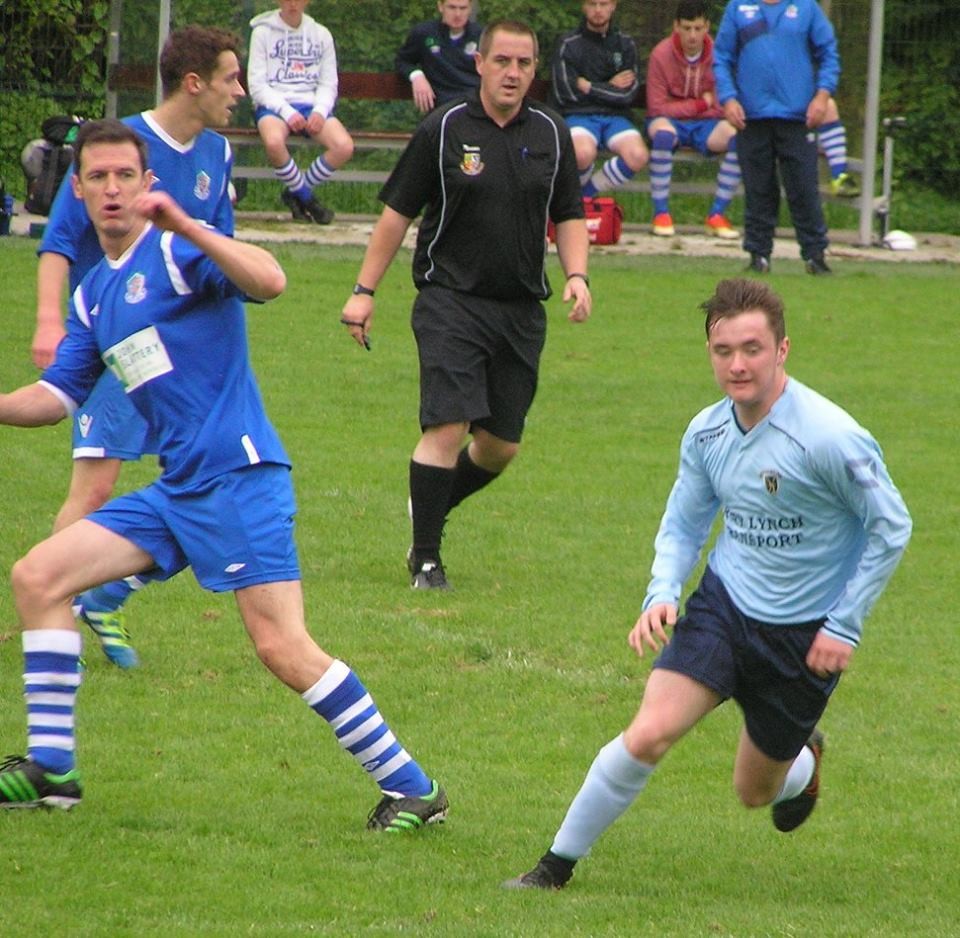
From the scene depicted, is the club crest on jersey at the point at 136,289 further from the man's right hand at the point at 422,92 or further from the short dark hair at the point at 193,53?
the man's right hand at the point at 422,92

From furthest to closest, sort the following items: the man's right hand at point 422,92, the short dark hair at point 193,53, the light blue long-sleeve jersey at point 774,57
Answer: the man's right hand at point 422,92, the light blue long-sleeve jersey at point 774,57, the short dark hair at point 193,53

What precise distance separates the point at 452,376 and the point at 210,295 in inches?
113

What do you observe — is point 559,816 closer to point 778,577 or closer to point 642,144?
point 778,577

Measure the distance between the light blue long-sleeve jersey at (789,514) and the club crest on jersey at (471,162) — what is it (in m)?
3.34

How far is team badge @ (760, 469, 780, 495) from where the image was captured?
5.01 m

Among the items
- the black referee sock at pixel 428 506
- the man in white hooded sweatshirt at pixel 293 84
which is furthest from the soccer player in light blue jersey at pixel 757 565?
the man in white hooded sweatshirt at pixel 293 84

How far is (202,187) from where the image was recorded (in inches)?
292

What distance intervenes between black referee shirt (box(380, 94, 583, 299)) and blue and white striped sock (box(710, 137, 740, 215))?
31.0 ft

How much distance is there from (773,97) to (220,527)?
37.6 feet

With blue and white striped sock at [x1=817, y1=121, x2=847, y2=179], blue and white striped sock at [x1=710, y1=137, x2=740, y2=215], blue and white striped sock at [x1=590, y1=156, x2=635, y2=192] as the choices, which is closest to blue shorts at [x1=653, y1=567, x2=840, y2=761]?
blue and white striped sock at [x1=590, y1=156, x2=635, y2=192]

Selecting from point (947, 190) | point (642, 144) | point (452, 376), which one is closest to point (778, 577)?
point (452, 376)

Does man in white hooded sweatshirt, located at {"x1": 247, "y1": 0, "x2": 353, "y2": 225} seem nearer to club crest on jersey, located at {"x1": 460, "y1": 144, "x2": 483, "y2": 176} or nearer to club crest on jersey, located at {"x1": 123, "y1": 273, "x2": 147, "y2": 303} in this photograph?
club crest on jersey, located at {"x1": 460, "y1": 144, "x2": 483, "y2": 176}

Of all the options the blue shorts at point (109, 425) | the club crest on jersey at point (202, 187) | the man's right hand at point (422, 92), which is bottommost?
the blue shorts at point (109, 425)

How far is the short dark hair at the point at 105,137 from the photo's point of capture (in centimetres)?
540
